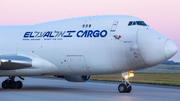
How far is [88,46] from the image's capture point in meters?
23.5

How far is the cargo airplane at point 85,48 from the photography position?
2202 cm

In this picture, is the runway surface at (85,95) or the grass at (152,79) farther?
the grass at (152,79)

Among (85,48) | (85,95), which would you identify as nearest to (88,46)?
(85,48)

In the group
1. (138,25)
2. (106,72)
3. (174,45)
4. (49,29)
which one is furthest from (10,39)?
(174,45)

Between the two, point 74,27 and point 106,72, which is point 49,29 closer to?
point 74,27

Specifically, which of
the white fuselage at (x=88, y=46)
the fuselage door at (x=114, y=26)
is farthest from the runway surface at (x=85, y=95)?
the fuselage door at (x=114, y=26)

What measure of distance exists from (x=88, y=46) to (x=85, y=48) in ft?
0.87

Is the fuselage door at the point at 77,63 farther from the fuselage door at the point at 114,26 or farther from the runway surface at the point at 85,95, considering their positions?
the fuselage door at the point at 114,26

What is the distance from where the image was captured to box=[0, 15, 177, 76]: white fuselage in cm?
2197

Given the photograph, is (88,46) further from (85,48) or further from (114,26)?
(114,26)

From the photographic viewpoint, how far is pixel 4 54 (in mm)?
26703

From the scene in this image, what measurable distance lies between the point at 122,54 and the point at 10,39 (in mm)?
9859

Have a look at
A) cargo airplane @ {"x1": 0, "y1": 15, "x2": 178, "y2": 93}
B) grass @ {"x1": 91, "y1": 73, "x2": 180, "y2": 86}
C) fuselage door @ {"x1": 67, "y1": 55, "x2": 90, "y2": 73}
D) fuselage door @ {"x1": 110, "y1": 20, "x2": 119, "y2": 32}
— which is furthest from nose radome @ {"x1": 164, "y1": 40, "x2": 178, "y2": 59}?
grass @ {"x1": 91, "y1": 73, "x2": 180, "y2": 86}

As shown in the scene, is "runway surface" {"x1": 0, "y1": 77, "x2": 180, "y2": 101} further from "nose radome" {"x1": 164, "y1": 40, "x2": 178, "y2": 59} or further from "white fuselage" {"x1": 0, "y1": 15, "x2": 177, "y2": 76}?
"nose radome" {"x1": 164, "y1": 40, "x2": 178, "y2": 59}
